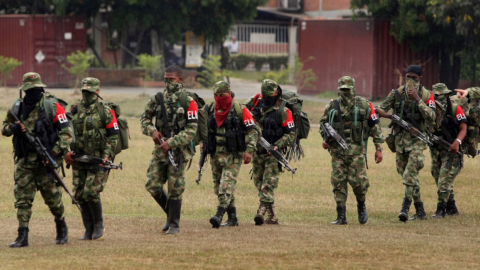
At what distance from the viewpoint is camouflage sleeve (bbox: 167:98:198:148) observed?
9.09m

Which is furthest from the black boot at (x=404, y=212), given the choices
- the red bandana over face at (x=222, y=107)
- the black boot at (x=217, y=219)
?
the red bandana over face at (x=222, y=107)

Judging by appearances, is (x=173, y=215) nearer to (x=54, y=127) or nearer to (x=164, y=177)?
(x=164, y=177)

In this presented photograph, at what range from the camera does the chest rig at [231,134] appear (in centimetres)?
974

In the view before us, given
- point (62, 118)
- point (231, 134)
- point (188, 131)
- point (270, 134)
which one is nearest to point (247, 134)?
point (231, 134)

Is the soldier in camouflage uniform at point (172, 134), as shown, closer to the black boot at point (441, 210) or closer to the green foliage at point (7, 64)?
the black boot at point (441, 210)

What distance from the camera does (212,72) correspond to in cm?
3281

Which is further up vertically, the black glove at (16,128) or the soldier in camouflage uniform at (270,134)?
the black glove at (16,128)

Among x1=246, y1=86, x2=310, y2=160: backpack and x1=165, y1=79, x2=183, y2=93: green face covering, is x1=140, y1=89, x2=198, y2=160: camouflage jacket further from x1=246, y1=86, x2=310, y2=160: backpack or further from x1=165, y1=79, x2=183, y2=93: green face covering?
x1=246, y1=86, x2=310, y2=160: backpack

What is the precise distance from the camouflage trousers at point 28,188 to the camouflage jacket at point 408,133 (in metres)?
4.78

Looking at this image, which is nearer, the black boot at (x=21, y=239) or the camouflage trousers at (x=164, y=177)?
the black boot at (x=21, y=239)

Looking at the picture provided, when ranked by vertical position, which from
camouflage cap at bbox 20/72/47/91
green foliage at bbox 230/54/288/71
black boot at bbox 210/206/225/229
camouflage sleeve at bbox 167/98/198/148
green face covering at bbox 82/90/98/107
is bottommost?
black boot at bbox 210/206/225/229

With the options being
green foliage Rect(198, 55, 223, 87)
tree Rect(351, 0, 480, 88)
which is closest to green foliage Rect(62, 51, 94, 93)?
green foliage Rect(198, 55, 223, 87)

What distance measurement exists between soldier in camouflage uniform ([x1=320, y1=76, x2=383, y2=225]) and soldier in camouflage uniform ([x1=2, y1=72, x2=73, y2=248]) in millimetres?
3468

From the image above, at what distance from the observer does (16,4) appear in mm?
34906
